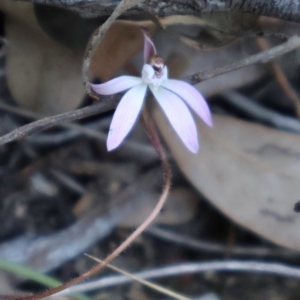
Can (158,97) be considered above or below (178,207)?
above

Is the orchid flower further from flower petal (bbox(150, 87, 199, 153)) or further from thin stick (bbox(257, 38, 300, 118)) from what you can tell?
thin stick (bbox(257, 38, 300, 118))

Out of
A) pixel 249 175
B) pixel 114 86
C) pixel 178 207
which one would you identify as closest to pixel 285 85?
pixel 249 175

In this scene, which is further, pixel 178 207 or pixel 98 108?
pixel 178 207

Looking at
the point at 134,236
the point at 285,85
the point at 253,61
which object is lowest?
the point at 134,236

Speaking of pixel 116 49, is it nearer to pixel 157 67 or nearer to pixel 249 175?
pixel 157 67

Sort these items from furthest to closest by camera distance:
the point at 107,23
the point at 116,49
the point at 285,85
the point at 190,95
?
the point at 285,85 → the point at 116,49 → the point at 190,95 → the point at 107,23

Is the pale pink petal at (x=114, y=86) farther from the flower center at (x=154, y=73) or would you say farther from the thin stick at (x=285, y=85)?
the thin stick at (x=285, y=85)

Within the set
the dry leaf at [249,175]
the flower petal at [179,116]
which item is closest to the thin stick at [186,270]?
the dry leaf at [249,175]
